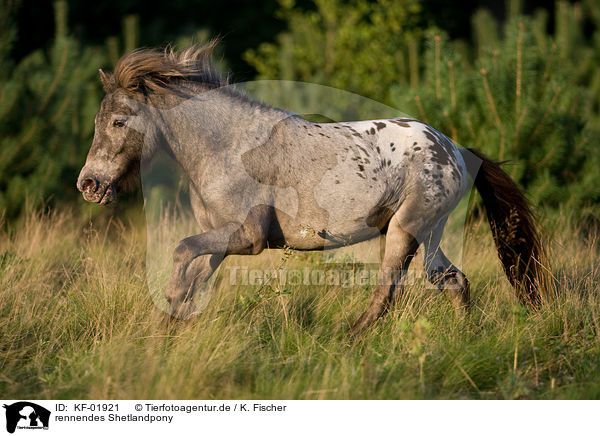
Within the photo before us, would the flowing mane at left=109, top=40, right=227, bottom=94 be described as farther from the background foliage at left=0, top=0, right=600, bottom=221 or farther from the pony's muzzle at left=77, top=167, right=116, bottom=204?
the background foliage at left=0, top=0, right=600, bottom=221

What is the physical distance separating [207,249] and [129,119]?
1028mm

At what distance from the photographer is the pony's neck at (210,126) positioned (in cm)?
422

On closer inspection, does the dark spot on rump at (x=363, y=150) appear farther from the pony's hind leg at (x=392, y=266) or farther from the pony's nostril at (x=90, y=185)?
the pony's nostril at (x=90, y=185)

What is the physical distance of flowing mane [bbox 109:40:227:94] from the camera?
13.6 feet

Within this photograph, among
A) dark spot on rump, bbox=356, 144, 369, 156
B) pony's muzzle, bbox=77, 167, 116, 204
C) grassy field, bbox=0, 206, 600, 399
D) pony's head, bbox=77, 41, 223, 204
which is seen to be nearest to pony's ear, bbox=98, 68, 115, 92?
pony's head, bbox=77, 41, 223, 204

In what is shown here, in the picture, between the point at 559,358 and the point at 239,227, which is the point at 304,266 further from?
the point at 559,358

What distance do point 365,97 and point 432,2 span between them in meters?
5.54

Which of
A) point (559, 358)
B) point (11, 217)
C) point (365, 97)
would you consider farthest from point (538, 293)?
point (365, 97)

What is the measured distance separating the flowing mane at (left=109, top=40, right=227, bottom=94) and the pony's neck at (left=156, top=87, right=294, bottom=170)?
0.46 feet

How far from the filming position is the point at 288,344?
4.07 meters

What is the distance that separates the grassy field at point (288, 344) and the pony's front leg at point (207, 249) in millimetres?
157

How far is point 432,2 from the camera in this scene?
15.8 meters
